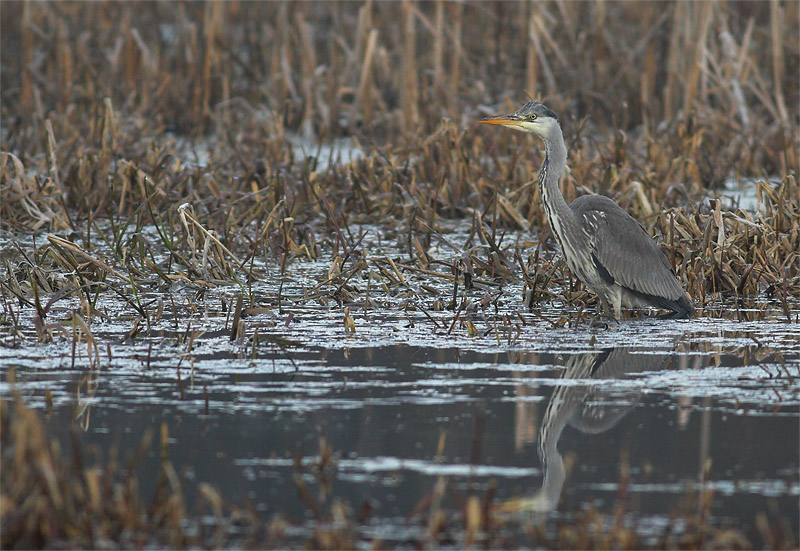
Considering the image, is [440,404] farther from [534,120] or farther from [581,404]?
[534,120]

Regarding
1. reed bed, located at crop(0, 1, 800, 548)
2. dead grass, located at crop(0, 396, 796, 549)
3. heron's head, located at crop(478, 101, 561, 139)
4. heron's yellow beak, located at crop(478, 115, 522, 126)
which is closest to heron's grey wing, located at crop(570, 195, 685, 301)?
reed bed, located at crop(0, 1, 800, 548)

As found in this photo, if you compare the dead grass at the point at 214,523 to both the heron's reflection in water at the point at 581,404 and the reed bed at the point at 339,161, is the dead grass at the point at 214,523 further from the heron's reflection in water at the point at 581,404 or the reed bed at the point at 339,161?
the heron's reflection in water at the point at 581,404

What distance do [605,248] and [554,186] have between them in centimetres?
43

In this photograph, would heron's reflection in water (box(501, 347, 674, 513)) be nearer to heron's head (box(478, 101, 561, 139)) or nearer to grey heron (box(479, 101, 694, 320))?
grey heron (box(479, 101, 694, 320))

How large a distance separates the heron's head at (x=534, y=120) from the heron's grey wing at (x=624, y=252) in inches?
15.8

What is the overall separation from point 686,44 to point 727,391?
6.72m

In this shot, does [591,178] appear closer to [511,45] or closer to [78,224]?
[78,224]

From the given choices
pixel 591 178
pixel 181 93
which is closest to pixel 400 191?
pixel 591 178

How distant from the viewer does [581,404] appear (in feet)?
14.1

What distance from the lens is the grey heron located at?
626 cm

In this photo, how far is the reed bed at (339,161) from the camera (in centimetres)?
577

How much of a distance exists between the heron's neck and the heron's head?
0.03m

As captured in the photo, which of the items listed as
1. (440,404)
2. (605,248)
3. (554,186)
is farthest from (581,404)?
(554,186)

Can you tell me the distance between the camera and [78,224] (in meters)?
8.13
